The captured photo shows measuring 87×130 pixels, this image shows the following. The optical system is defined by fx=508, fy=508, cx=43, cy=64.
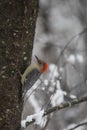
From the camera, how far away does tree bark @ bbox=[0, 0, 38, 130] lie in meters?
4.07

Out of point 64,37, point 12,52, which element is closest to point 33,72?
point 12,52

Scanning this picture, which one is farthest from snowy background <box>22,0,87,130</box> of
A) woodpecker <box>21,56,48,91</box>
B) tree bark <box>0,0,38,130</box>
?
tree bark <box>0,0,38,130</box>

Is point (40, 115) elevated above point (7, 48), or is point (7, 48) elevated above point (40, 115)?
point (7, 48)

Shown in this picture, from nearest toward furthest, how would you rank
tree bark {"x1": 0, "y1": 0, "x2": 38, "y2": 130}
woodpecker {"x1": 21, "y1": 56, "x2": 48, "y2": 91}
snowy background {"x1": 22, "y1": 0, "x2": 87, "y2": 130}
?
tree bark {"x1": 0, "y1": 0, "x2": 38, "y2": 130}
woodpecker {"x1": 21, "y1": 56, "x2": 48, "y2": 91}
snowy background {"x1": 22, "y1": 0, "x2": 87, "y2": 130}

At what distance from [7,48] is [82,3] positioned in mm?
10272

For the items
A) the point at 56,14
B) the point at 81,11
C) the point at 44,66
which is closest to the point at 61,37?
the point at 81,11

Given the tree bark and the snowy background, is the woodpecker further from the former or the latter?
the snowy background

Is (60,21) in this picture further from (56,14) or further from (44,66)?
(44,66)

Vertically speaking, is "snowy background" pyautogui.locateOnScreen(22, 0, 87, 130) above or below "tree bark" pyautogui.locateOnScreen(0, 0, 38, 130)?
below

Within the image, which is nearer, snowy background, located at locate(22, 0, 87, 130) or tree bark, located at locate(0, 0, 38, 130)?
tree bark, located at locate(0, 0, 38, 130)

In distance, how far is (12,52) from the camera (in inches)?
165

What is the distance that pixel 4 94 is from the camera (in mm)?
4062

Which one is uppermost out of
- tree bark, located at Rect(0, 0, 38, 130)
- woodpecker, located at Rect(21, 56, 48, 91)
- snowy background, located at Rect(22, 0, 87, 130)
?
tree bark, located at Rect(0, 0, 38, 130)

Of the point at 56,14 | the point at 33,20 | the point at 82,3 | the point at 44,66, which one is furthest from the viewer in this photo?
the point at 56,14
